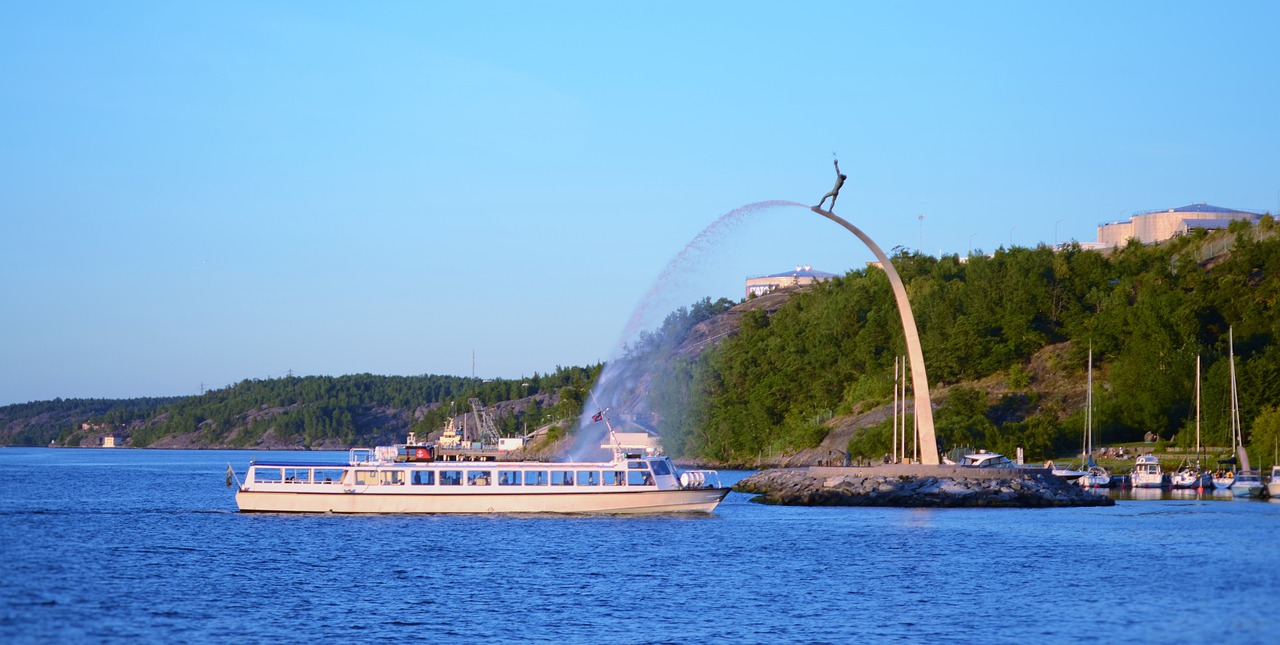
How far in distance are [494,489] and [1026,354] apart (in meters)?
100

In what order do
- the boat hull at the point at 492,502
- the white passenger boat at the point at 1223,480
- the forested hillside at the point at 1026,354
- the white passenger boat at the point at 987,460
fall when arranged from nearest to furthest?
the boat hull at the point at 492,502, the white passenger boat at the point at 987,460, the white passenger boat at the point at 1223,480, the forested hillside at the point at 1026,354

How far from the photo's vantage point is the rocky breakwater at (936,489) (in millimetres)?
85375

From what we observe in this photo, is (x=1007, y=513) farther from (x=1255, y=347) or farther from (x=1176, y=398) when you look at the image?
(x=1255, y=347)

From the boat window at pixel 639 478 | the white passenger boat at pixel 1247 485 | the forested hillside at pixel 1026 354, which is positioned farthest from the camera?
the forested hillside at pixel 1026 354

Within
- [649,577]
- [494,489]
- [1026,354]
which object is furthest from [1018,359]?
[649,577]

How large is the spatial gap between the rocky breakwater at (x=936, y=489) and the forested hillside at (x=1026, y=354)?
3877 cm

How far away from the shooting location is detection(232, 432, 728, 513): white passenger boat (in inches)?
3041

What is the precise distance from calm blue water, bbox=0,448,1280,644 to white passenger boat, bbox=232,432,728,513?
1220 millimetres

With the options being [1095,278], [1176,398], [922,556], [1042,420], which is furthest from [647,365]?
[1095,278]

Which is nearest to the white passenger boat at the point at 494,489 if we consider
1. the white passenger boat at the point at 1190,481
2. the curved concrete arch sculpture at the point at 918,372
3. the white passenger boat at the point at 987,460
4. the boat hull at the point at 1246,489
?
the curved concrete arch sculpture at the point at 918,372

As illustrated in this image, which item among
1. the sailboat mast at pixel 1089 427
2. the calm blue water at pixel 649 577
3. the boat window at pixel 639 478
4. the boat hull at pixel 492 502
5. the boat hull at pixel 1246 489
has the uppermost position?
the sailboat mast at pixel 1089 427

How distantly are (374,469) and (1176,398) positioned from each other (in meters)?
88.3

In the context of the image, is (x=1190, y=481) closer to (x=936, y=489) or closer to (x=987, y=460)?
(x=987, y=460)

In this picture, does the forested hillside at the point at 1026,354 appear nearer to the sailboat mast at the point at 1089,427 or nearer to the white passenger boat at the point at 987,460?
the sailboat mast at the point at 1089,427
